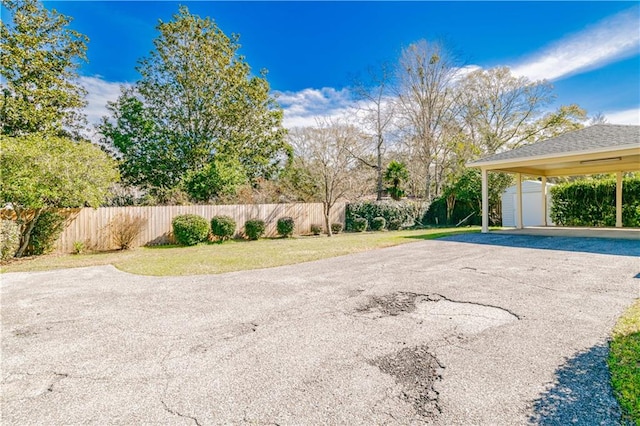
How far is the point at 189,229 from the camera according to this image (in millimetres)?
12102

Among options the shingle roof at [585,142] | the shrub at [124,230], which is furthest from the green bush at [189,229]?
the shingle roof at [585,142]

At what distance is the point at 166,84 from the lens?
19172 millimetres

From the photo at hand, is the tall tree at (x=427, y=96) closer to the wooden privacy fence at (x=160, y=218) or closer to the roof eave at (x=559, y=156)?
the wooden privacy fence at (x=160, y=218)

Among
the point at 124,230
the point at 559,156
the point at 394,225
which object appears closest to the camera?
the point at 559,156

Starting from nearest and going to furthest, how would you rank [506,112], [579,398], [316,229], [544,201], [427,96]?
1. [579,398]
2. [544,201]
3. [316,229]
4. [427,96]
5. [506,112]

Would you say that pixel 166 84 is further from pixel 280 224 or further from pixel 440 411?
pixel 440 411

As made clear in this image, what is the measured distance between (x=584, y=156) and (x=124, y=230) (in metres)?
15.7

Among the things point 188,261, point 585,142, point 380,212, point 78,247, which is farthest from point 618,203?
point 78,247

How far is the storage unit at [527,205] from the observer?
1590 centimetres

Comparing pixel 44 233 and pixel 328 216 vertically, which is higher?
pixel 328 216

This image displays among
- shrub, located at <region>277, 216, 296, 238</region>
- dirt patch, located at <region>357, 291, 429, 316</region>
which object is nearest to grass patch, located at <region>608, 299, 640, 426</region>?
dirt patch, located at <region>357, 291, 429, 316</region>

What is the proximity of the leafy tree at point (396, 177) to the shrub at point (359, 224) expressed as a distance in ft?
22.6

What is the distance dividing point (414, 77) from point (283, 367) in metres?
24.1

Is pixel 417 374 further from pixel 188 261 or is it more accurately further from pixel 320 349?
pixel 188 261
